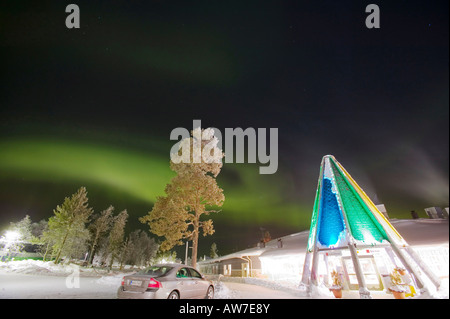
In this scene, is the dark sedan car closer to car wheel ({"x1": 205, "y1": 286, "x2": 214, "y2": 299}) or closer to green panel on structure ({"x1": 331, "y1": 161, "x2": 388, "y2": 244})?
car wheel ({"x1": 205, "y1": 286, "x2": 214, "y2": 299})

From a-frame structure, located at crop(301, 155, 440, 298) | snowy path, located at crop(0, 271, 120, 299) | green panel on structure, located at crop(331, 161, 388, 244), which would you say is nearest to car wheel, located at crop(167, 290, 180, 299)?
snowy path, located at crop(0, 271, 120, 299)

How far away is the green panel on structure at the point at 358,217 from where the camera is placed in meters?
8.64

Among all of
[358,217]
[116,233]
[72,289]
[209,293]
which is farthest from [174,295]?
[116,233]

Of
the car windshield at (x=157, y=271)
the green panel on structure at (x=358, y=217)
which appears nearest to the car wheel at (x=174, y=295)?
the car windshield at (x=157, y=271)

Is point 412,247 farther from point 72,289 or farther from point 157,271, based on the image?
point 72,289

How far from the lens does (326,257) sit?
1188 cm

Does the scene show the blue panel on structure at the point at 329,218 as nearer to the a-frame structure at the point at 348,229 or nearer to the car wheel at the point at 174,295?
the a-frame structure at the point at 348,229

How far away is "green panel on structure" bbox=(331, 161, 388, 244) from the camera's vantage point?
864 cm

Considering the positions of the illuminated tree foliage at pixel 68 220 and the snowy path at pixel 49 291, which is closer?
the snowy path at pixel 49 291

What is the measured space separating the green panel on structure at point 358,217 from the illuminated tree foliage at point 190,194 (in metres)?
9.00

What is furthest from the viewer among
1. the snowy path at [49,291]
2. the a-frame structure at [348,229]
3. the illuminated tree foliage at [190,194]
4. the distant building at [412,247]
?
the illuminated tree foliage at [190,194]
